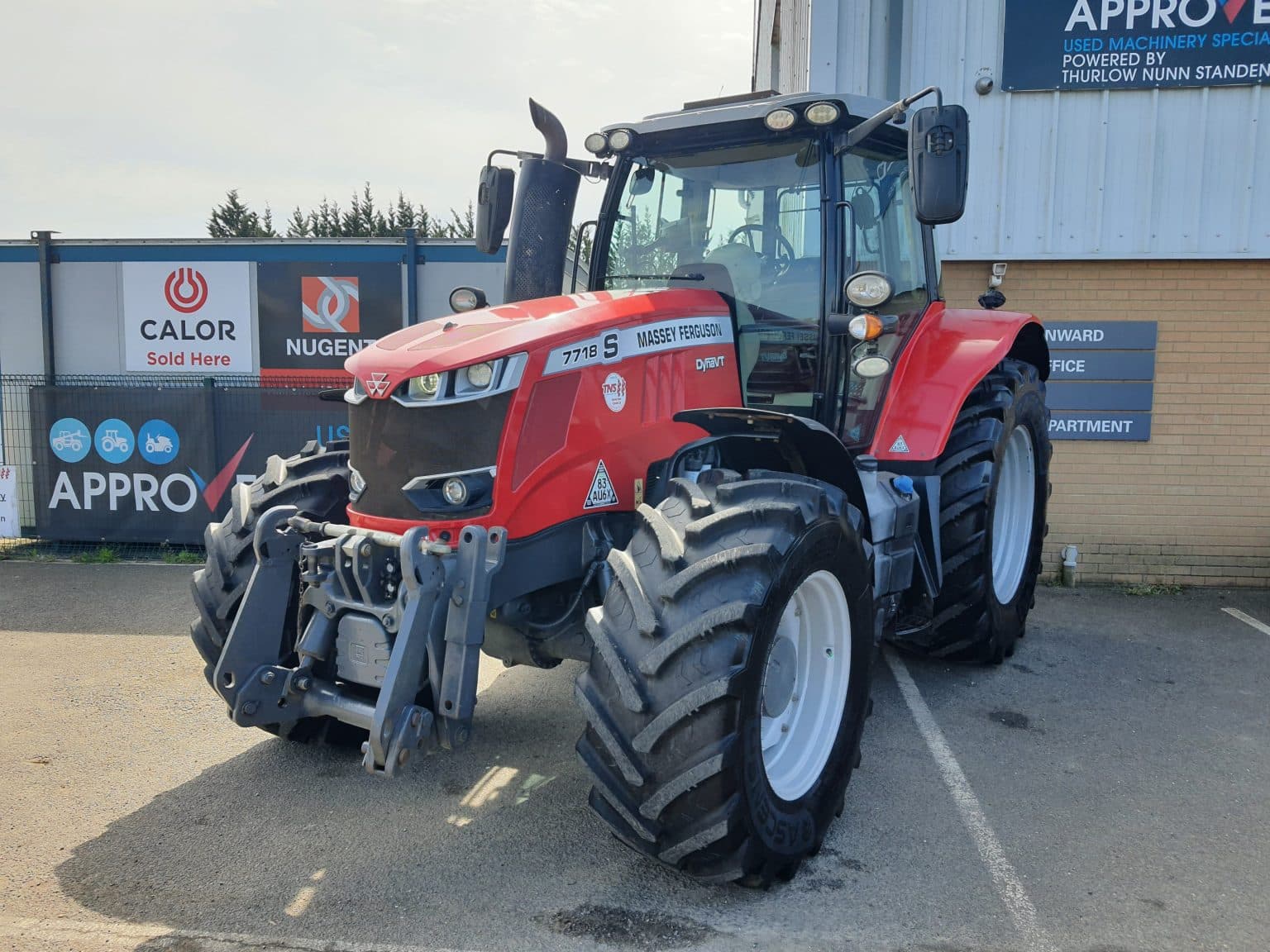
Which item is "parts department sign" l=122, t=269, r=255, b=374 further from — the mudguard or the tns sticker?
the tns sticker

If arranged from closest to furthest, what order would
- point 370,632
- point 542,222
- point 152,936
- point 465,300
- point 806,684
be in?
point 152,936 → point 370,632 → point 806,684 → point 465,300 → point 542,222

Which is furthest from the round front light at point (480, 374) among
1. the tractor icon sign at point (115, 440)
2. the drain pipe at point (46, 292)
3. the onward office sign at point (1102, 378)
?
the drain pipe at point (46, 292)

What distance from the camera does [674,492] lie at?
10.3 feet

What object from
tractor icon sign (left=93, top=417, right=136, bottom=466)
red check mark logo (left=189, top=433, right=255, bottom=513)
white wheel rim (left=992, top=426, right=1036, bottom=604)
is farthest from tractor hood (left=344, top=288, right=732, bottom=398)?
tractor icon sign (left=93, top=417, right=136, bottom=466)

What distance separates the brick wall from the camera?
7141 mm

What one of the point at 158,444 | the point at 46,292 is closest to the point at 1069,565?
the point at 158,444

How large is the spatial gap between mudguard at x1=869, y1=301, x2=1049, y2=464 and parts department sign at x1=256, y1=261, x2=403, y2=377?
251 inches

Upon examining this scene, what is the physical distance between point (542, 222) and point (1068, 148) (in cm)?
479

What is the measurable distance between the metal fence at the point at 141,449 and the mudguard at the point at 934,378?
541 centimetres

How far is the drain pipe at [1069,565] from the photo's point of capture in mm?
7316

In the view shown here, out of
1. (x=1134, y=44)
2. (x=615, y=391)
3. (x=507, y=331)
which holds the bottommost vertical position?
(x=615, y=391)

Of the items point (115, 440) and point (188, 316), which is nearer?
point (115, 440)

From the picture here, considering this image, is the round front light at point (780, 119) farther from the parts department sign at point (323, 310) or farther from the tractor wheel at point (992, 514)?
the parts department sign at point (323, 310)

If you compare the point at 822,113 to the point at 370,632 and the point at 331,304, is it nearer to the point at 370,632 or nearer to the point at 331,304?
the point at 370,632
